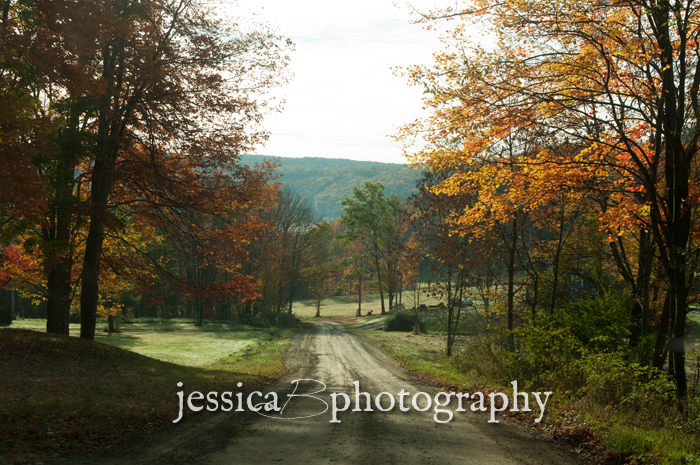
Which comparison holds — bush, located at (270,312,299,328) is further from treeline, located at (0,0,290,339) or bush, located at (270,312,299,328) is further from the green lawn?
treeline, located at (0,0,290,339)

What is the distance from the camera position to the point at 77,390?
27.1 feet

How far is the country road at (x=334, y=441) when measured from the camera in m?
5.30

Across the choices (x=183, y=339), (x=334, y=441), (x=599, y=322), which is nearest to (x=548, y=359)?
(x=599, y=322)

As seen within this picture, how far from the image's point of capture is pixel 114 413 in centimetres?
701

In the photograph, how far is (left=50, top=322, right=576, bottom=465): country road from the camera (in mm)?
5297

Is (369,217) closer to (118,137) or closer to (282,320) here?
(282,320)

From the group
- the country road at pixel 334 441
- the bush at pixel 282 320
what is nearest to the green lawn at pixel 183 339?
the bush at pixel 282 320

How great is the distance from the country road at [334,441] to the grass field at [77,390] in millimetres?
600

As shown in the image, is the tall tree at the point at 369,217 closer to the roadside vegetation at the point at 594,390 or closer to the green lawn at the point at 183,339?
the green lawn at the point at 183,339

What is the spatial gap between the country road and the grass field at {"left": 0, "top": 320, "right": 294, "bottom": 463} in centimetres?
60

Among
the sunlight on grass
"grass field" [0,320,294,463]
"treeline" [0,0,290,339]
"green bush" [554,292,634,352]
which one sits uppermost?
"treeline" [0,0,290,339]

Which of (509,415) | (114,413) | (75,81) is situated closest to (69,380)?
(114,413)

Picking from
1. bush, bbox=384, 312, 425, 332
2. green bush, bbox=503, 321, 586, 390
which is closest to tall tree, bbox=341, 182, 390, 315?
bush, bbox=384, 312, 425, 332

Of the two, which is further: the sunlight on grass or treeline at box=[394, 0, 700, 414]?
the sunlight on grass
